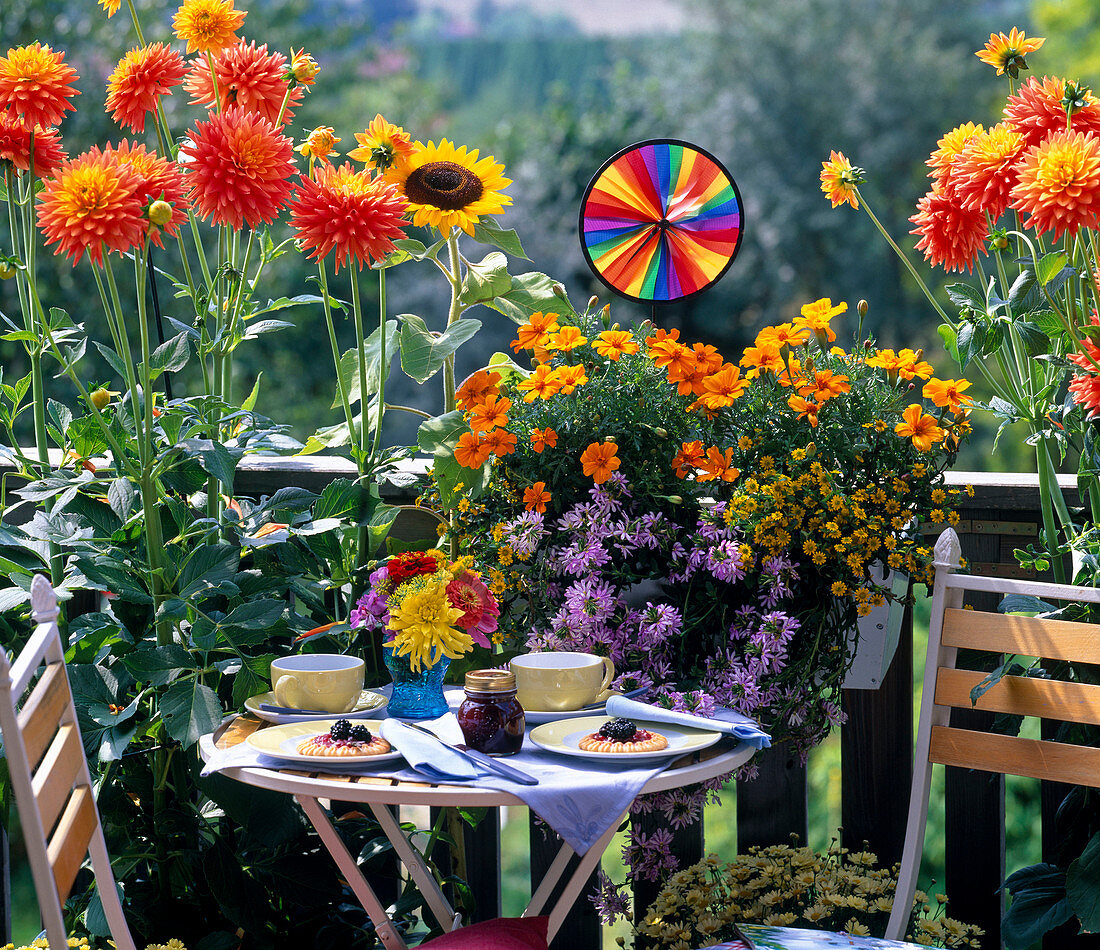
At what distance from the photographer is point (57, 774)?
1.22 meters

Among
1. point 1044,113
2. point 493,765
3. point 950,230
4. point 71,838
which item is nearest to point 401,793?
point 493,765

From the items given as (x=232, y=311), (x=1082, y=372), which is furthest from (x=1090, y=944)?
(x=232, y=311)

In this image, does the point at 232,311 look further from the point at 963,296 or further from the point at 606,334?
the point at 963,296

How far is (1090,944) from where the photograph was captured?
1.80 meters

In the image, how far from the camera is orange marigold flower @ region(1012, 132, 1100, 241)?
4.55 ft

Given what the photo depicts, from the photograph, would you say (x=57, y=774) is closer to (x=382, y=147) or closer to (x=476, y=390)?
(x=476, y=390)

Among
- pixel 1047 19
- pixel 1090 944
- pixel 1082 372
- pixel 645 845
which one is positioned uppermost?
pixel 1047 19

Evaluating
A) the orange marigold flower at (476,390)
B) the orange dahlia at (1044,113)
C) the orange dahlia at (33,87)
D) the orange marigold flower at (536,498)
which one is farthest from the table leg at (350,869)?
the orange dahlia at (1044,113)

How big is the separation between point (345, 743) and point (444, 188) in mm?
899

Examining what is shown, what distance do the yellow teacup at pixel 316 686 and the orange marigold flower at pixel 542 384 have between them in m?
0.47

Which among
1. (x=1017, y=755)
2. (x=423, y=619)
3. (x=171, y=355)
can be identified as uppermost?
(x=171, y=355)

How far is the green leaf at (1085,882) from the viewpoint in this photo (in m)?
1.48

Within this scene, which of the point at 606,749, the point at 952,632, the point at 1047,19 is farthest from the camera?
the point at 1047,19

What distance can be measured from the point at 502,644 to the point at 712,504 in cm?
38
